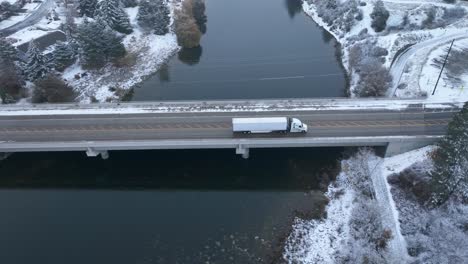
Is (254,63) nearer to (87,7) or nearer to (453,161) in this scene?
(87,7)

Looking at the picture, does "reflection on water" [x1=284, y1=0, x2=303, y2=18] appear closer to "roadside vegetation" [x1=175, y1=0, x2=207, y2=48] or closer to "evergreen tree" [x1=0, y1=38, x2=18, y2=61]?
"roadside vegetation" [x1=175, y1=0, x2=207, y2=48]

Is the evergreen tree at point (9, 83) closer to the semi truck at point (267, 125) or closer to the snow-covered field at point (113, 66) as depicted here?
the snow-covered field at point (113, 66)

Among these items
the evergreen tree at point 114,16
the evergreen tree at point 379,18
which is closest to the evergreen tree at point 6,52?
the evergreen tree at point 114,16

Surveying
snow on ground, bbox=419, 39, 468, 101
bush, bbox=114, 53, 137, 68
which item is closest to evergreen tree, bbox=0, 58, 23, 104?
bush, bbox=114, 53, 137, 68

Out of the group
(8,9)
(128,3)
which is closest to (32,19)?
(8,9)

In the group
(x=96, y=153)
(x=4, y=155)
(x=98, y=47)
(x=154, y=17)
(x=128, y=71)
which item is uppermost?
(x=154, y=17)

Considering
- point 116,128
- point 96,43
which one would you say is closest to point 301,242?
point 116,128
